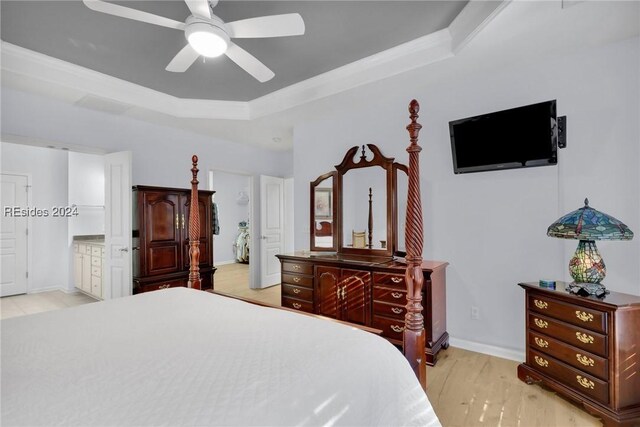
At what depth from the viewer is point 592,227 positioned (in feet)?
5.98

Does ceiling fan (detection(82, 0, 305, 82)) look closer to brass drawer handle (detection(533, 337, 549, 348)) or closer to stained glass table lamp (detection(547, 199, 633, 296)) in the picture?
stained glass table lamp (detection(547, 199, 633, 296))

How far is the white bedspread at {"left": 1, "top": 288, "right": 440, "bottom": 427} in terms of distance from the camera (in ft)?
2.70

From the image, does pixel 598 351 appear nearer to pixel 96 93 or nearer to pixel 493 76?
pixel 493 76

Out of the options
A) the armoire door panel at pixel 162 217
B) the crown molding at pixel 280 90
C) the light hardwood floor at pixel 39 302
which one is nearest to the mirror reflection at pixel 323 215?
the crown molding at pixel 280 90

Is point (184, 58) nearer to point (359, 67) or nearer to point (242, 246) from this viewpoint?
point (359, 67)

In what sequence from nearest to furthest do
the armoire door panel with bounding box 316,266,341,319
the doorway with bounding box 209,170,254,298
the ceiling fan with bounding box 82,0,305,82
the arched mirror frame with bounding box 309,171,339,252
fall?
the ceiling fan with bounding box 82,0,305,82, the armoire door panel with bounding box 316,266,341,319, the arched mirror frame with bounding box 309,171,339,252, the doorway with bounding box 209,170,254,298

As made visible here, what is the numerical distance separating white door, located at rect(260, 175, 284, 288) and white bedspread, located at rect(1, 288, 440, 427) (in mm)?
3708

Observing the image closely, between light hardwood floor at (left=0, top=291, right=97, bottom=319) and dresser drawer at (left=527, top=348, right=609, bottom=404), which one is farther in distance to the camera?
light hardwood floor at (left=0, top=291, right=97, bottom=319)

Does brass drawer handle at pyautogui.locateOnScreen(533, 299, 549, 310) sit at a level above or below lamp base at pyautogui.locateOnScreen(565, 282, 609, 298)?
below

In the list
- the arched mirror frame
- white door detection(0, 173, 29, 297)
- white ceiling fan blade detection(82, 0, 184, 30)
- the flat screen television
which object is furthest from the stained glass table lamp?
white door detection(0, 173, 29, 297)

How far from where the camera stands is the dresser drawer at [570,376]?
5.96 feet

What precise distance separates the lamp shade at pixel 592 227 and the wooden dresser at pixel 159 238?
3780 mm

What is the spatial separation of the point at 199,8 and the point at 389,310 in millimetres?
2510

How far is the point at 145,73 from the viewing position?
3129mm
